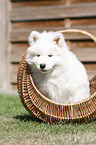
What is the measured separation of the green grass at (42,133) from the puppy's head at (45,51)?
752 mm

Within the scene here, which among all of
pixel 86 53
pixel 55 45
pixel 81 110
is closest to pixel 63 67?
pixel 55 45

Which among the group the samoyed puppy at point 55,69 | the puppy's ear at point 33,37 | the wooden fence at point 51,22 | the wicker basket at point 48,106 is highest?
the wooden fence at point 51,22

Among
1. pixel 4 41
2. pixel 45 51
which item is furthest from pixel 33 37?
pixel 4 41

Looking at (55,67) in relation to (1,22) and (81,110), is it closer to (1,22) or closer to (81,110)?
(81,110)

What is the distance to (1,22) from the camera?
25.8 ft

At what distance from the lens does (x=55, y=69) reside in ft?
10.8

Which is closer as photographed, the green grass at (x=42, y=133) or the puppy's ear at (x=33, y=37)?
the green grass at (x=42, y=133)

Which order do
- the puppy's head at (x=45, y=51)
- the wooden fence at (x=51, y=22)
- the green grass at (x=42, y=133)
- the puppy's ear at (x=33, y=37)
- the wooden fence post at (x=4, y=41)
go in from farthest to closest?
1. the wooden fence post at (x=4, y=41)
2. the wooden fence at (x=51, y=22)
3. the puppy's ear at (x=33, y=37)
4. the puppy's head at (x=45, y=51)
5. the green grass at (x=42, y=133)

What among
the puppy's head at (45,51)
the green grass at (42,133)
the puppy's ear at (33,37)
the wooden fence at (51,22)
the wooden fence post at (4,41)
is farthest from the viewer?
the wooden fence post at (4,41)

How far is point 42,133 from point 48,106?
554 mm

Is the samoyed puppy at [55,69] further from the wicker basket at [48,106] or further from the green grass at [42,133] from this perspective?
the green grass at [42,133]

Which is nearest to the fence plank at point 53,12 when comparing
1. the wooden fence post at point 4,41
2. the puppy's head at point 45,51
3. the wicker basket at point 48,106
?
the wooden fence post at point 4,41

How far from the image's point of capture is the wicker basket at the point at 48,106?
3.32 metres

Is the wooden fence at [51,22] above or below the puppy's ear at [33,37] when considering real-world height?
above
